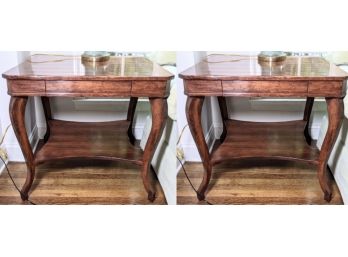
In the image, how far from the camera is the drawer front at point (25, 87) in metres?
1.20

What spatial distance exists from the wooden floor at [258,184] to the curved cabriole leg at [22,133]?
1.32ft

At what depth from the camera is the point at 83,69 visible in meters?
1.21

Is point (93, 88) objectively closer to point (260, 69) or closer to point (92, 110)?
point (92, 110)

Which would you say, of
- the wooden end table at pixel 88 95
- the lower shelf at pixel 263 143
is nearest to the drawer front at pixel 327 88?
the lower shelf at pixel 263 143

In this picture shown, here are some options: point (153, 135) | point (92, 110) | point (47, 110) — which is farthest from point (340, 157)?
point (47, 110)

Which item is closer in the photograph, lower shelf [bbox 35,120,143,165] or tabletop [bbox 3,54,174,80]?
tabletop [bbox 3,54,174,80]

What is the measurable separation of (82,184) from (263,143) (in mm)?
510

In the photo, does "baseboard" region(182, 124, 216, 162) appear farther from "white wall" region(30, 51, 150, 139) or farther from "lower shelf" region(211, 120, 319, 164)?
"white wall" region(30, 51, 150, 139)

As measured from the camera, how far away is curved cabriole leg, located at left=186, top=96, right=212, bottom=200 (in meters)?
1.25

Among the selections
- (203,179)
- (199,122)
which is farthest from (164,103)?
(203,179)

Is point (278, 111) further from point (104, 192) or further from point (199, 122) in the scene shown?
point (104, 192)

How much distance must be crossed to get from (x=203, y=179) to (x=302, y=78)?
1.23 feet

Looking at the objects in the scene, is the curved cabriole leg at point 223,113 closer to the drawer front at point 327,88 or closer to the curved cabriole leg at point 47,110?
the drawer front at point 327,88

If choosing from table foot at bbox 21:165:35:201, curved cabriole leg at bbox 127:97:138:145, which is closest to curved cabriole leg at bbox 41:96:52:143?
table foot at bbox 21:165:35:201
